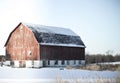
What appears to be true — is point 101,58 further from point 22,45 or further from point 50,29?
point 22,45

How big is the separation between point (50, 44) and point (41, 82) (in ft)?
55.3

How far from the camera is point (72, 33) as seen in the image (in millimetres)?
34125

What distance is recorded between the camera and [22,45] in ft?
96.6

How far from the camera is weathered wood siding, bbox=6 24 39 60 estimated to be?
2830cm

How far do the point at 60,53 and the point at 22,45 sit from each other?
391 centimetres

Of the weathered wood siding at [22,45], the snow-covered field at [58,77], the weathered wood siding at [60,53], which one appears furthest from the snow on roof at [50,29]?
the snow-covered field at [58,77]

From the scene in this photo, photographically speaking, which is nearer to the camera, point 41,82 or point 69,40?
point 41,82

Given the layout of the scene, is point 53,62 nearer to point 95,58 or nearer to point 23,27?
point 23,27

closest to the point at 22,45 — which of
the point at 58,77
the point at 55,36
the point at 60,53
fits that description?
the point at 55,36

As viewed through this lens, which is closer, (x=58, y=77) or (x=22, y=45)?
(x=58, y=77)

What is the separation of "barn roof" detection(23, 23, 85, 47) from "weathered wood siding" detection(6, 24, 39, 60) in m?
0.64

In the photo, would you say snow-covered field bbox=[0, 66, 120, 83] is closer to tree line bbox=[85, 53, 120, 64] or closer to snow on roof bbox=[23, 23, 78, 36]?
snow on roof bbox=[23, 23, 78, 36]

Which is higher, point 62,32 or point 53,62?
point 62,32

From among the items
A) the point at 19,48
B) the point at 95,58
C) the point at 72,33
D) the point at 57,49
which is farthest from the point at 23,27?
the point at 95,58
